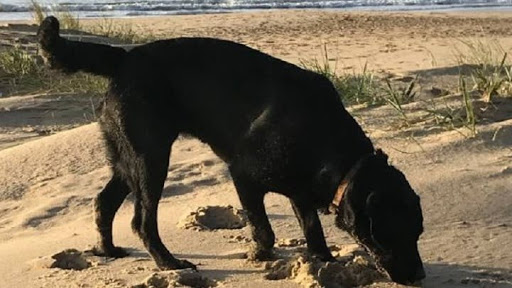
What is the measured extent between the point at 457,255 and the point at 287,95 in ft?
3.54

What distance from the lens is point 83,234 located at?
15.7 ft

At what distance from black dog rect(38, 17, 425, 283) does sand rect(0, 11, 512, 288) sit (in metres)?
0.19

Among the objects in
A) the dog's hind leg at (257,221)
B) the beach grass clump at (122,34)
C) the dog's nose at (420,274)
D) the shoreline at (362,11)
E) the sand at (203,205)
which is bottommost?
the shoreline at (362,11)

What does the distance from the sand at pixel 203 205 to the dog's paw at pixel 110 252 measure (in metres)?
0.06

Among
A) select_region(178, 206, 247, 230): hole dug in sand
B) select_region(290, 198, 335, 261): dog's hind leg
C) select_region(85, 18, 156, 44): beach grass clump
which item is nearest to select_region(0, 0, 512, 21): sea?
select_region(85, 18, 156, 44): beach grass clump

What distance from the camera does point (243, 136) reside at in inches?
Result: 167

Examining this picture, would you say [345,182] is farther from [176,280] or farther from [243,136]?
[176,280]

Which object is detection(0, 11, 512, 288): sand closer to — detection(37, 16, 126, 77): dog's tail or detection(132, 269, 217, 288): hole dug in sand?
detection(132, 269, 217, 288): hole dug in sand

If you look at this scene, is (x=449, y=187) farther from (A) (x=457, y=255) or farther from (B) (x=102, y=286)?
(B) (x=102, y=286)

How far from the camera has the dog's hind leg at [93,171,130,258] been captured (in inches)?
174

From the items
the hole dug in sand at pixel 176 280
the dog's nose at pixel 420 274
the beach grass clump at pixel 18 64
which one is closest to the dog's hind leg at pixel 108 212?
the hole dug in sand at pixel 176 280

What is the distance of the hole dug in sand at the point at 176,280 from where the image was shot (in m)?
3.90

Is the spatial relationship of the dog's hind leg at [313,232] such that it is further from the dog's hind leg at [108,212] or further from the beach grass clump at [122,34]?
the beach grass clump at [122,34]

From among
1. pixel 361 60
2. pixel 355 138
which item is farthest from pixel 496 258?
pixel 361 60
